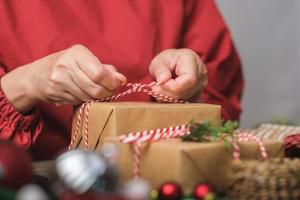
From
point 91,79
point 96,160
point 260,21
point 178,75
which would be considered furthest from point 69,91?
point 260,21

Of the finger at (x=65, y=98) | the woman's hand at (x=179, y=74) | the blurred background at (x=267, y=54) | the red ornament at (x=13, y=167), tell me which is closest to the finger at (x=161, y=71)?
the woman's hand at (x=179, y=74)

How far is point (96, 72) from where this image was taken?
65 cm

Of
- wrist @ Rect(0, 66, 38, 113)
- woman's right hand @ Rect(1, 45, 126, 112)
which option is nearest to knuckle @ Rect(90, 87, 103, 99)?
woman's right hand @ Rect(1, 45, 126, 112)

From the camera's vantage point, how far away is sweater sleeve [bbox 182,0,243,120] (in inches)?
41.6

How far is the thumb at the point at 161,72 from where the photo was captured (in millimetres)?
707

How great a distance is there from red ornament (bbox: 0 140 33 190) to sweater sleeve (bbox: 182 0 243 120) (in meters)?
0.65

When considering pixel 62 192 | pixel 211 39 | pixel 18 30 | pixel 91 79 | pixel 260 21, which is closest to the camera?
pixel 62 192

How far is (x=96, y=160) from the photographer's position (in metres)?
0.42

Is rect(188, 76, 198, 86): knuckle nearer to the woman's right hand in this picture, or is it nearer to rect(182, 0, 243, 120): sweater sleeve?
the woman's right hand

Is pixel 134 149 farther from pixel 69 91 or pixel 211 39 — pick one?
pixel 211 39

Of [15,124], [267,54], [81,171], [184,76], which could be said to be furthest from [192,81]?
[267,54]

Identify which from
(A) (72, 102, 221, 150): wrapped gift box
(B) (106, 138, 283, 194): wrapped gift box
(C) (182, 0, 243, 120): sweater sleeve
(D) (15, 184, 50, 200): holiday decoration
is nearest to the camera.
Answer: (D) (15, 184, 50, 200): holiday decoration

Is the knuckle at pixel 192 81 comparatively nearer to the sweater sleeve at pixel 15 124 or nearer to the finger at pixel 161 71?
the finger at pixel 161 71

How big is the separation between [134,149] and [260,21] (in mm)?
1196
